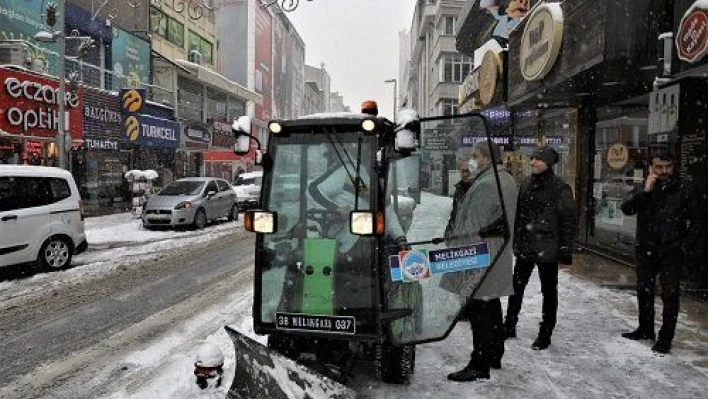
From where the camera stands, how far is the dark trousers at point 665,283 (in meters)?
5.46

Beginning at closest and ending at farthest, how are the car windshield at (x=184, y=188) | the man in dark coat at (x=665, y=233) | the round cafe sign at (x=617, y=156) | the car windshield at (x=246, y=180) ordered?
the man in dark coat at (x=665, y=233), the round cafe sign at (x=617, y=156), the car windshield at (x=184, y=188), the car windshield at (x=246, y=180)

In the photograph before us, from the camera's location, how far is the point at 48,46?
2109cm

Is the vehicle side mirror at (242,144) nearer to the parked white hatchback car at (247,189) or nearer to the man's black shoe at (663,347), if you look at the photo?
the man's black shoe at (663,347)

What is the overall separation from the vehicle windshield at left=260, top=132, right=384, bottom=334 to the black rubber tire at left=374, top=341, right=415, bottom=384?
19.8 inches

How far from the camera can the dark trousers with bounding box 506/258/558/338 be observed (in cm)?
558

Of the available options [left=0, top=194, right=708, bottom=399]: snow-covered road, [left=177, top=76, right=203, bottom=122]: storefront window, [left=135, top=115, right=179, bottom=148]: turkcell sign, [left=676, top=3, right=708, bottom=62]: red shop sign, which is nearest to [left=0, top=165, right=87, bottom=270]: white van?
[left=0, top=194, right=708, bottom=399]: snow-covered road

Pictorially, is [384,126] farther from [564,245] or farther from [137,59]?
[137,59]

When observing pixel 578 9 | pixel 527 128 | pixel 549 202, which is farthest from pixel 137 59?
pixel 549 202

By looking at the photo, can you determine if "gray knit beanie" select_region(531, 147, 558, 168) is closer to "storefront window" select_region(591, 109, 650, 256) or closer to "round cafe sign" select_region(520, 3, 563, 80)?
"round cafe sign" select_region(520, 3, 563, 80)

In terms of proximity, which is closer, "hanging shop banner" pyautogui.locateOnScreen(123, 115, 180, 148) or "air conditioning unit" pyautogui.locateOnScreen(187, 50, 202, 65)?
"hanging shop banner" pyautogui.locateOnScreen(123, 115, 180, 148)

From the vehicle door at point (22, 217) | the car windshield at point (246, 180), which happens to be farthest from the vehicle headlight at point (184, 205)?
the car windshield at point (246, 180)

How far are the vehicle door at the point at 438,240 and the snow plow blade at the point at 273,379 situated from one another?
2.75 feet

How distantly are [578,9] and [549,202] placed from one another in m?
5.66

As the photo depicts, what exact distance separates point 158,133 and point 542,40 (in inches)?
793
